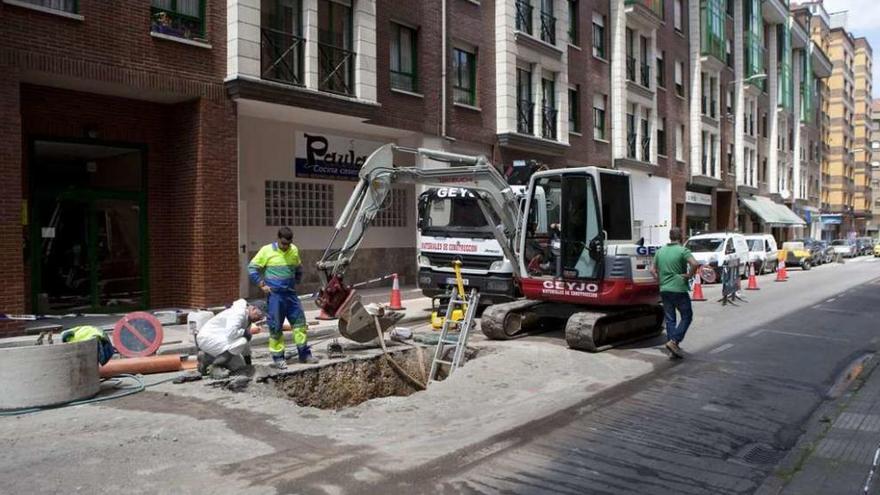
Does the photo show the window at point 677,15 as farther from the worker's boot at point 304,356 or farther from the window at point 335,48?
the worker's boot at point 304,356

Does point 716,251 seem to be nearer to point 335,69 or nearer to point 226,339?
Answer: point 335,69

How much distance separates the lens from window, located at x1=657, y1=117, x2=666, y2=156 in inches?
1288

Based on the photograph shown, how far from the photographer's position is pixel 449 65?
1991 centimetres

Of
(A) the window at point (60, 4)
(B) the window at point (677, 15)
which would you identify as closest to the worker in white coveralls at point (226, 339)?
(A) the window at point (60, 4)

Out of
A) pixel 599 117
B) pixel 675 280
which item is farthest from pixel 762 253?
pixel 675 280

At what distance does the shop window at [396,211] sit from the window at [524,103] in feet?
15.4

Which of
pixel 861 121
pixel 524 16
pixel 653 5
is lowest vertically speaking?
pixel 524 16

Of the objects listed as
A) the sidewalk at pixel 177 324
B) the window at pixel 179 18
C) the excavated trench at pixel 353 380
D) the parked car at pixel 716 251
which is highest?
the window at pixel 179 18

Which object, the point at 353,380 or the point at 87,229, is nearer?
the point at 353,380

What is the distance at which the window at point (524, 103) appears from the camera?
75.0 ft

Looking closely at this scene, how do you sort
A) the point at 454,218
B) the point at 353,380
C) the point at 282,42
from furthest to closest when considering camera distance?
the point at 282,42
the point at 454,218
the point at 353,380

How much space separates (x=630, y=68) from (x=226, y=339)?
1016 inches

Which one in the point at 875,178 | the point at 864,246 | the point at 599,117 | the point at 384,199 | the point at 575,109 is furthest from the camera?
the point at 875,178

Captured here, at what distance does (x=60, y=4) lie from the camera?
11719 mm
